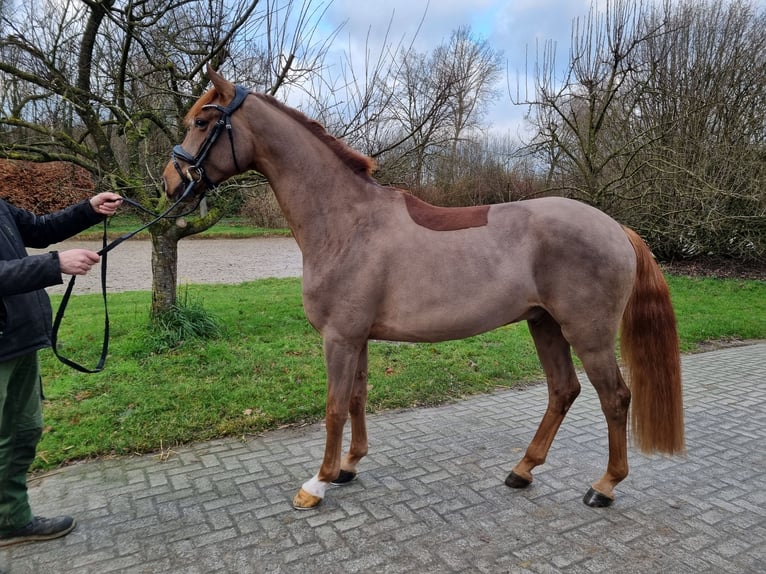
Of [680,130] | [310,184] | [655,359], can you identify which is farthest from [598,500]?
[680,130]

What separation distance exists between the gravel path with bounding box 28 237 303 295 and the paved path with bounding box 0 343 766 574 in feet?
25.9

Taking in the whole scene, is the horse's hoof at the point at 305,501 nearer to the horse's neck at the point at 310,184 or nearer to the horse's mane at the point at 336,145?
the horse's neck at the point at 310,184

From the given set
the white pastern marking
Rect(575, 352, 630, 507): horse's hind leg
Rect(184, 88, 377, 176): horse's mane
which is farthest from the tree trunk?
Rect(575, 352, 630, 507): horse's hind leg

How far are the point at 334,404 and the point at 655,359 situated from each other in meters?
1.98

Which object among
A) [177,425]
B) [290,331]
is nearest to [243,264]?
[290,331]

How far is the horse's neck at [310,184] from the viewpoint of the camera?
106 inches

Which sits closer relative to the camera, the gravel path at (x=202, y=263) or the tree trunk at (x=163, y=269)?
the tree trunk at (x=163, y=269)

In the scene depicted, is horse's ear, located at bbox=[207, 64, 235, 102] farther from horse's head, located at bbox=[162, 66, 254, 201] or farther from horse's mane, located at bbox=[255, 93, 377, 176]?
horse's mane, located at bbox=[255, 93, 377, 176]

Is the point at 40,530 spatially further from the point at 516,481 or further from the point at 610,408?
the point at 610,408

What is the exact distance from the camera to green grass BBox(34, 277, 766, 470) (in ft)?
12.3

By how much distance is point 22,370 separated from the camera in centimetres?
237

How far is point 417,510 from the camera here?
2736mm

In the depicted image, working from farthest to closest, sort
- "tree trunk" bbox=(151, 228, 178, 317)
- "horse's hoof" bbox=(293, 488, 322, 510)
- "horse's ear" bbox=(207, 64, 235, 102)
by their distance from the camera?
"tree trunk" bbox=(151, 228, 178, 317) → "horse's hoof" bbox=(293, 488, 322, 510) → "horse's ear" bbox=(207, 64, 235, 102)

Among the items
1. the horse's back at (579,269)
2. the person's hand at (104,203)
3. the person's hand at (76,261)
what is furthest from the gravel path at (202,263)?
the horse's back at (579,269)
